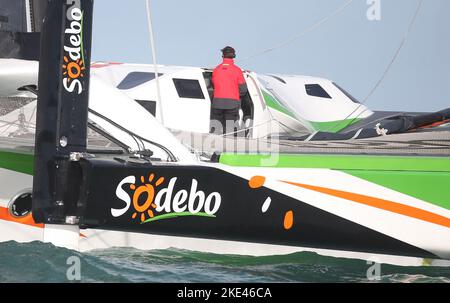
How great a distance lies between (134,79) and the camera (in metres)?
10.6

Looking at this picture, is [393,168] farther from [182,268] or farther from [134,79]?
[134,79]

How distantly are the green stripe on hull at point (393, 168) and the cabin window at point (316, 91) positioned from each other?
9.29m

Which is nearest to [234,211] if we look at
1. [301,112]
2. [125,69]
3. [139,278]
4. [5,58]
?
[139,278]

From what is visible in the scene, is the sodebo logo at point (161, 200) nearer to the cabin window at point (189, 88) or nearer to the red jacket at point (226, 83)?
the red jacket at point (226, 83)

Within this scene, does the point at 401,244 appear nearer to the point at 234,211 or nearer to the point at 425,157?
the point at 425,157

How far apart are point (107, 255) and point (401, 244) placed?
1676 millimetres

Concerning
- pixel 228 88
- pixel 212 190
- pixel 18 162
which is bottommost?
pixel 212 190

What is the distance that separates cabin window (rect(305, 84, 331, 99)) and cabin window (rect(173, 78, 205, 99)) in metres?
3.69

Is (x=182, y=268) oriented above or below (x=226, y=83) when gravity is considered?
below

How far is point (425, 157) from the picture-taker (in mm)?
4555

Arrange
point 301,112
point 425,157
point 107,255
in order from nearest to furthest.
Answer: point 425,157 < point 107,255 < point 301,112

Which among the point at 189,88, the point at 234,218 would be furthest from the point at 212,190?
the point at 189,88

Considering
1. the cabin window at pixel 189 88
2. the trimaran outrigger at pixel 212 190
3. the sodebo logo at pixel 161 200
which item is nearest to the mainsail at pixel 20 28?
the trimaran outrigger at pixel 212 190

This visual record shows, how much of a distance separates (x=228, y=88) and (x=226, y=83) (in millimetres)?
61
